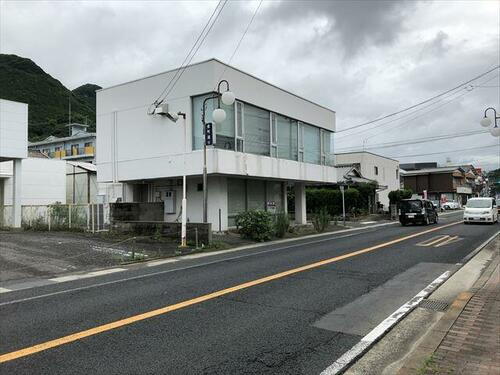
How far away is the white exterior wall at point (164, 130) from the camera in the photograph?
70.1ft

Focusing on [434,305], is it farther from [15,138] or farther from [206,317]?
[15,138]

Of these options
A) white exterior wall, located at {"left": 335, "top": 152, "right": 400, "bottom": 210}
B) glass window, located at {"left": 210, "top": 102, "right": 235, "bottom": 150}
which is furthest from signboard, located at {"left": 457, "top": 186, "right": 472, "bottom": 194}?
glass window, located at {"left": 210, "top": 102, "right": 235, "bottom": 150}

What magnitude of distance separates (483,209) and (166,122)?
22.2m

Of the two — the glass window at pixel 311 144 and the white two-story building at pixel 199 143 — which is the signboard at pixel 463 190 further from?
the white two-story building at pixel 199 143

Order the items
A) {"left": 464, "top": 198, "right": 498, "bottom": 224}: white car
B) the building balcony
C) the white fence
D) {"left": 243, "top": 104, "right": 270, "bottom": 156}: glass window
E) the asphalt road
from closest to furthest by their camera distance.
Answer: the asphalt road, the building balcony, the white fence, {"left": 243, "top": 104, "right": 270, "bottom": 156}: glass window, {"left": 464, "top": 198, "right": 498, "bottom": 224}: white car

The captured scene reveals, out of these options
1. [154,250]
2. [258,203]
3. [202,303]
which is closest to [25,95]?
[258,203]

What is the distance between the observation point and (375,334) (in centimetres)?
608

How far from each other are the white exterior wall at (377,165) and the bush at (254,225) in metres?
35.3

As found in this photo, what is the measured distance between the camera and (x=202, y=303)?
306 inches

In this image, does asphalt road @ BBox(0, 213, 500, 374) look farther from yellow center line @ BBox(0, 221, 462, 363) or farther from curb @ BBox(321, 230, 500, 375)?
curb @ BBox(321, 230, 500, 375)

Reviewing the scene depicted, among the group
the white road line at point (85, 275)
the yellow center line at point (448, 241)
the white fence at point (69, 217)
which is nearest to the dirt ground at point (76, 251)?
the white road line at point (85, 275)

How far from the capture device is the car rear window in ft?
102

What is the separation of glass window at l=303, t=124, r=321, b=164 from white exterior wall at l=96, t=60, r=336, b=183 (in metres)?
2.54

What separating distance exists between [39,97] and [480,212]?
9128 centimetres
